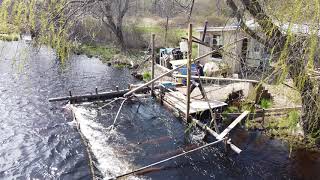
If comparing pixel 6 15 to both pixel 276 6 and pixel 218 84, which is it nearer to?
pixel 276 6

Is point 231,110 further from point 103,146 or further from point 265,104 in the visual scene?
point 103,146

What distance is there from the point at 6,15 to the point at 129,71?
23.4m

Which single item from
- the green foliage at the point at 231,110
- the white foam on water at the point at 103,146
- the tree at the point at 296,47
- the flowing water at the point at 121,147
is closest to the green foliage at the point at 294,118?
the tree at the point at 296,47

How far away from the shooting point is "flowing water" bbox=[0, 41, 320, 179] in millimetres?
11172


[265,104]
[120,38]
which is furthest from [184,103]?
[120,38]

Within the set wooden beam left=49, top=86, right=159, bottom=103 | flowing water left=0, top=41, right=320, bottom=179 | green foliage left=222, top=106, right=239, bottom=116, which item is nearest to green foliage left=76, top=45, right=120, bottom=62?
wooden beam left=49, top=86, right=159, bottom=103

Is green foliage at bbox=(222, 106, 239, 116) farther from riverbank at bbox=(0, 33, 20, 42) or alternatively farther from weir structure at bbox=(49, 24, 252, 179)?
riverbank at bbox=(0, 33, 20, 42)

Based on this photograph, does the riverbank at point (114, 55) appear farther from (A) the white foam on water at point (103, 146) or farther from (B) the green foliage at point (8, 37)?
(B) the green foliage at point (8, 37)

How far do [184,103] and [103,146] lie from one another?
499 cm

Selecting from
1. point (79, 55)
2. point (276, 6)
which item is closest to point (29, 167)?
point (276, 6)

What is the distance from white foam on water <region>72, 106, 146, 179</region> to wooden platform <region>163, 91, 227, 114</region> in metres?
3.45

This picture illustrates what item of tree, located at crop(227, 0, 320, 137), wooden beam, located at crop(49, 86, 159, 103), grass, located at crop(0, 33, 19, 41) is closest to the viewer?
tree, located at crop(227, 0, 320, 137)

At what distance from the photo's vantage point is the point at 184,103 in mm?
15719

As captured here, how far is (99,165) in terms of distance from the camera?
451 inches
